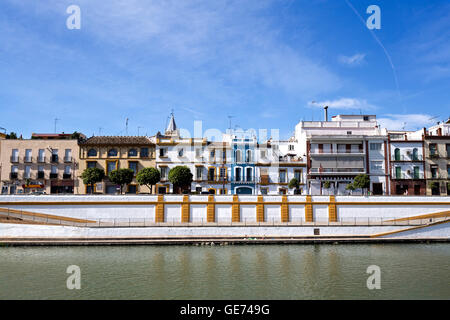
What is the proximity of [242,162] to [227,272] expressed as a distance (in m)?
28.3

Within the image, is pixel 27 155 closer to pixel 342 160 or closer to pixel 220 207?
pixel 220 207

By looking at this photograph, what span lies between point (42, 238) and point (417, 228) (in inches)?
1500

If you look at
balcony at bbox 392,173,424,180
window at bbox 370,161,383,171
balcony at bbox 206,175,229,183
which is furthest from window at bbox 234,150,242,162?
balcony at bbox 392,173,424,180

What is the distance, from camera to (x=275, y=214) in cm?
3956

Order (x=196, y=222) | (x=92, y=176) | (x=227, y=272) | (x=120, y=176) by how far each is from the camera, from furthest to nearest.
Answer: (x=92, y=176) → (x=120, y=176) → (x=196, y=222) → (x=227, y=272)

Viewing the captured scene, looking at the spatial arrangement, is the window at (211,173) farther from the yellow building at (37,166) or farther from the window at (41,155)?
the window at (41,155)

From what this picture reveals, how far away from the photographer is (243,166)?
5156cm

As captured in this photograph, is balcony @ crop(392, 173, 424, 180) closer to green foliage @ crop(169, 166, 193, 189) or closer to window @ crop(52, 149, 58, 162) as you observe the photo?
green foliage @ crop(169, 166, 193, 189)

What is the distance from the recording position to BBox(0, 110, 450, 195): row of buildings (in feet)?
165

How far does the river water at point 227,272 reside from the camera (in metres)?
20.5

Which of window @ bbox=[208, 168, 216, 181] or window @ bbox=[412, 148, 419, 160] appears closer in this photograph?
window @ bbox=[208, 168, 216, 181]

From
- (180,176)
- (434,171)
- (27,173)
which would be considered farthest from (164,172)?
(434,171)

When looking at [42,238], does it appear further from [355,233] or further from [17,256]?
[355,233]
